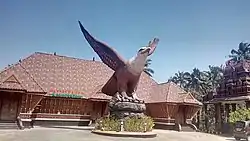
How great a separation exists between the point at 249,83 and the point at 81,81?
1459cm

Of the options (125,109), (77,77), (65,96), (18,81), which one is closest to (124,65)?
(125,109)

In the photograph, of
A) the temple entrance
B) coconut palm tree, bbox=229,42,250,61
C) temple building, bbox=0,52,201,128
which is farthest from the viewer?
coconut palm tree, bbox=229,42,250,61

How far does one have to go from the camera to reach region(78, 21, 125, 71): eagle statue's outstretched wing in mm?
15922

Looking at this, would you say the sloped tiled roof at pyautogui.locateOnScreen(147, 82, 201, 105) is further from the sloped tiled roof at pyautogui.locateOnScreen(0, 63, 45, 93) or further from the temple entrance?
the temple entrance

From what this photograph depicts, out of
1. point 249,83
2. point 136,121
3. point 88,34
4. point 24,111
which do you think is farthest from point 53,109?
point 249,83

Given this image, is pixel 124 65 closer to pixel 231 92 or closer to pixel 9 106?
pixel 9 106

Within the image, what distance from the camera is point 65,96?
21.8 metres

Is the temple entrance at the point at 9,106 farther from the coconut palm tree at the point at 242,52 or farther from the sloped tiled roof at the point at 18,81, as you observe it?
the coconut palm tree at the point at 242,52

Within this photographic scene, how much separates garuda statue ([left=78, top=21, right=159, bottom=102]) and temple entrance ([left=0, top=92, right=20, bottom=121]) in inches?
268

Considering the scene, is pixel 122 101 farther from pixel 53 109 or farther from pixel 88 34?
pixel 53 109

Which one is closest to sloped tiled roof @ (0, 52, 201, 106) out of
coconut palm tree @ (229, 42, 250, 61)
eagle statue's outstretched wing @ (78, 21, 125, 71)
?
eagle statue's outstretched wing @ (78, 21, 125, 71)

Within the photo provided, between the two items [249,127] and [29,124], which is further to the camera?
[29,124]

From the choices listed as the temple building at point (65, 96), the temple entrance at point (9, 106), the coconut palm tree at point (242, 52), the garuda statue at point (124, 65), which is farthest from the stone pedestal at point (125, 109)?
the coconut palm tree at point (242, 52)

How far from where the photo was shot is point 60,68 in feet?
81.3
